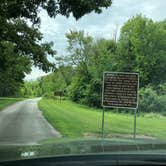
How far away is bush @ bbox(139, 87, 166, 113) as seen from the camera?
216 ft

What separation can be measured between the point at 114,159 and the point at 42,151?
2.10 feet

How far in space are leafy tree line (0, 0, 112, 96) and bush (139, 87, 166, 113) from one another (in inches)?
680

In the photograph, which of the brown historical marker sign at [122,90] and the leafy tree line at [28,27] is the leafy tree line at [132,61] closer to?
the leafy tree line at [28,27]

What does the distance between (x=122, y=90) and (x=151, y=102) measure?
49288 millimetres

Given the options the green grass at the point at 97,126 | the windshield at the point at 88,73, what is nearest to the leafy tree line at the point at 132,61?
the windshield at the point at 88,73

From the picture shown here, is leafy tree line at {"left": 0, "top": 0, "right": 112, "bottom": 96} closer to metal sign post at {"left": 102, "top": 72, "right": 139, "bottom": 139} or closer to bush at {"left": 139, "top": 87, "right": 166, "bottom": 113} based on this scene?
metal sign post at {"left": 102, "top": 72, "right": 139, "bottom": 139}

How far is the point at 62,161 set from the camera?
316 cm

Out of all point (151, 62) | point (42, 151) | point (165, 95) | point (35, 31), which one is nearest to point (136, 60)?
point (151, 62)

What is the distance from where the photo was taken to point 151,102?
66.9 m

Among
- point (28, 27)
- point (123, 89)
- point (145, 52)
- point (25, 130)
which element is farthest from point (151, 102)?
point (123, 89)

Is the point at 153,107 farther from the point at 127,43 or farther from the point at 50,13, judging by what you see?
the point at 50,13

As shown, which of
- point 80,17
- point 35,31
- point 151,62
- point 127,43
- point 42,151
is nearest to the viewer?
point 42,151

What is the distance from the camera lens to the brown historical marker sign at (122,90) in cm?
1820

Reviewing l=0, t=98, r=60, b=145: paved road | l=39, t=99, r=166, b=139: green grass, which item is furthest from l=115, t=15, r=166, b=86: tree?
l=0, t=98, r=60, b=145: paved road
